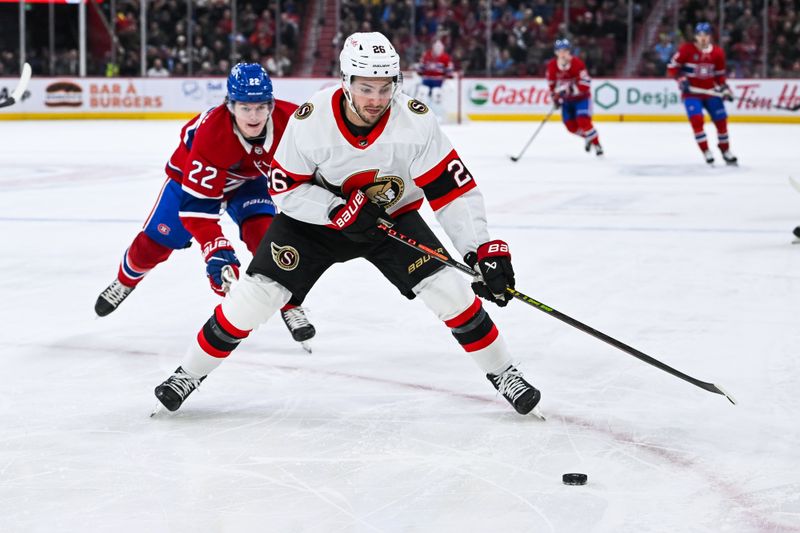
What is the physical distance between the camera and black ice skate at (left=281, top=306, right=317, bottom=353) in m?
3.71

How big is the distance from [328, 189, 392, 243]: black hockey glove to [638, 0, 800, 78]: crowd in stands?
536 inches

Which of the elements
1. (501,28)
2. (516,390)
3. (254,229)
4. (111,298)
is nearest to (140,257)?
(111,298)

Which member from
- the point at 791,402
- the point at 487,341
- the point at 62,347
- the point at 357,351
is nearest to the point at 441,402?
the point at 487,341

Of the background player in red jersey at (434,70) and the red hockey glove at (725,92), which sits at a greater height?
the red hockey glove at (725,92)

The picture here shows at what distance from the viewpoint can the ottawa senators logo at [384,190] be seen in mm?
Answer: 2881

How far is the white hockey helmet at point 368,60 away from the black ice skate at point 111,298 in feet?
5.71

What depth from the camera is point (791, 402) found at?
3088 millimetres

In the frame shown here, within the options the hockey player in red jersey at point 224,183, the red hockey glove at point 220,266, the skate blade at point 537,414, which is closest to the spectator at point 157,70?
the hockey player in red jersey at point 224,183

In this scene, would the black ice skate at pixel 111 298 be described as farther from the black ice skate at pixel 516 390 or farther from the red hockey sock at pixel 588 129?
the red hockey sock at pixel 588 129

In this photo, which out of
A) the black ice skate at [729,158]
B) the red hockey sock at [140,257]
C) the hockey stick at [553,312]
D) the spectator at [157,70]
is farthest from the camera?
the spectator at [157,70]

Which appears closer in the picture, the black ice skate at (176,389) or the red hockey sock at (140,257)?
the black ice skate at (176,389)

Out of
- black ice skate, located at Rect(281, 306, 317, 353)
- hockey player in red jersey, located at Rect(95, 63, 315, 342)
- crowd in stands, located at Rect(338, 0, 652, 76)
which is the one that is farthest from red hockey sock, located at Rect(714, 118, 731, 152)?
black ice skate, located at Rect(281, 306, 317, 353)

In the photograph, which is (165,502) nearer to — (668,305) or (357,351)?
(357,351)

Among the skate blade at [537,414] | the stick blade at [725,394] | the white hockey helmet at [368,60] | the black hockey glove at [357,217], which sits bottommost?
the skate blade at [537,414]
